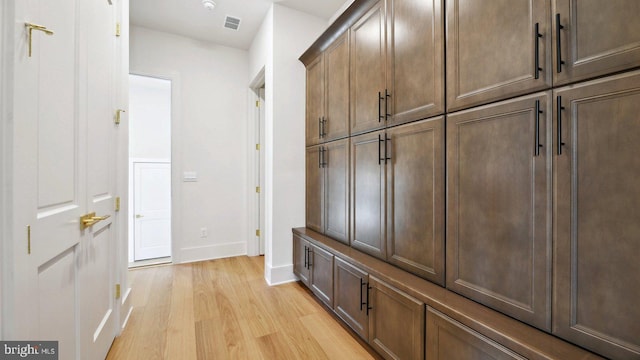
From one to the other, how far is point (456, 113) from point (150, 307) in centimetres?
275

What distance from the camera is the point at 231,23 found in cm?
306

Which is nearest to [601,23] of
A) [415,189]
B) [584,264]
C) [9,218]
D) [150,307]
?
[584,264]

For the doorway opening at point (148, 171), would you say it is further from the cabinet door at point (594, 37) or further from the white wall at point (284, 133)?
Answer: the cabinet door at point (594, 37)

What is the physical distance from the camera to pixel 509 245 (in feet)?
3.40

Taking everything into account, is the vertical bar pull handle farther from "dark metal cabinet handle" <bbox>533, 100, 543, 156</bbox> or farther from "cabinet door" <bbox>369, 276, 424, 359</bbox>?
"cabinet door" <bbox>369, 276, 424, 359</bbox>

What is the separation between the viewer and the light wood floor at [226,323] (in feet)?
5.52

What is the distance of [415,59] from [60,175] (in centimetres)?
179

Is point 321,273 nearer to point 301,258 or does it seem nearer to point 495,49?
point 301,258

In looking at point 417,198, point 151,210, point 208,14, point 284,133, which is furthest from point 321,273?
point 151,210

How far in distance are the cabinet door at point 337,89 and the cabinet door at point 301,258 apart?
105cm

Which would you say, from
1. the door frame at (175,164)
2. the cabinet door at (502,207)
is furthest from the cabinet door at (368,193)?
the door frame at (175,164)

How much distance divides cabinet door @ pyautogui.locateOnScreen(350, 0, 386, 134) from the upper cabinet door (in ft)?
1.70

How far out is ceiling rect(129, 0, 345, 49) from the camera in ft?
8.87

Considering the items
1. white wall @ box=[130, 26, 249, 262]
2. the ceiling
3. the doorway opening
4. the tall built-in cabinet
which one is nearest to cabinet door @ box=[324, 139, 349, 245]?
the tall built-in cabinet
